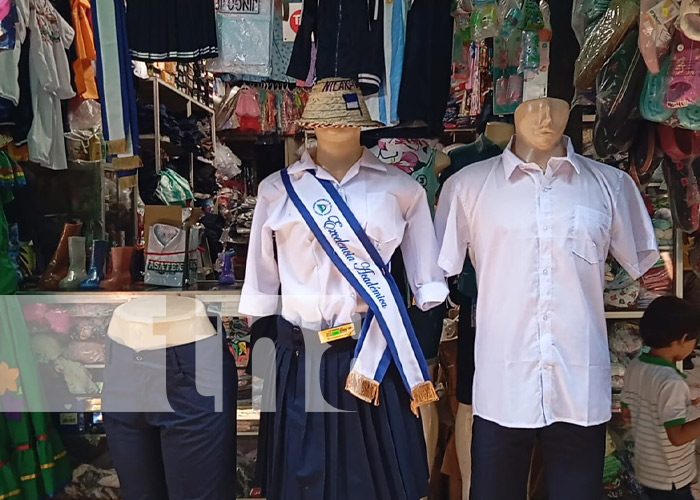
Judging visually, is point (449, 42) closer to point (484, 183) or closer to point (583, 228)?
point (484, 183)

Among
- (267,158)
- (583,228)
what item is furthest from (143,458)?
(267,158)

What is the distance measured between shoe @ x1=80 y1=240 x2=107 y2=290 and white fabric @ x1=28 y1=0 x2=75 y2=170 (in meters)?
0.45

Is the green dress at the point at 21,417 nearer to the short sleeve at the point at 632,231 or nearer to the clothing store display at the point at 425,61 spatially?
the clothing store display at the point at 425,61

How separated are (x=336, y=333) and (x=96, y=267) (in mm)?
1475

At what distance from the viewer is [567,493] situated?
1763mm

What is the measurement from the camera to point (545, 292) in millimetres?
1696

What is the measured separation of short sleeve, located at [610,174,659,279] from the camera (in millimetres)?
1793

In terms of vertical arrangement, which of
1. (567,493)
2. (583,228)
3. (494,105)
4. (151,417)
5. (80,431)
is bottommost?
(80,431)

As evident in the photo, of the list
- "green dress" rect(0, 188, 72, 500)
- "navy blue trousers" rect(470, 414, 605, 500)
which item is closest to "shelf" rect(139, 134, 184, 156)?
"green dress" rect(0, 188, 72, 500)

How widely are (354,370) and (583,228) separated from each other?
0.76m

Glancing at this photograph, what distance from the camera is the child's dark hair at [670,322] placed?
2213 millimetres

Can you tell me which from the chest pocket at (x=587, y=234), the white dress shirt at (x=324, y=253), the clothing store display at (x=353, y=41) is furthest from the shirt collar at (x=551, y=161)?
the clothing store display at (x=353, y=41)

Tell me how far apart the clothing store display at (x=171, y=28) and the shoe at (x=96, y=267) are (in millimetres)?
886

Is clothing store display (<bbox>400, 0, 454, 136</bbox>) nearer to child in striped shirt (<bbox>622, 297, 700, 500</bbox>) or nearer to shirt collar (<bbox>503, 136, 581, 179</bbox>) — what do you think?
shirt collar (<bbox>503, 136, 581, 179</bbox>)
